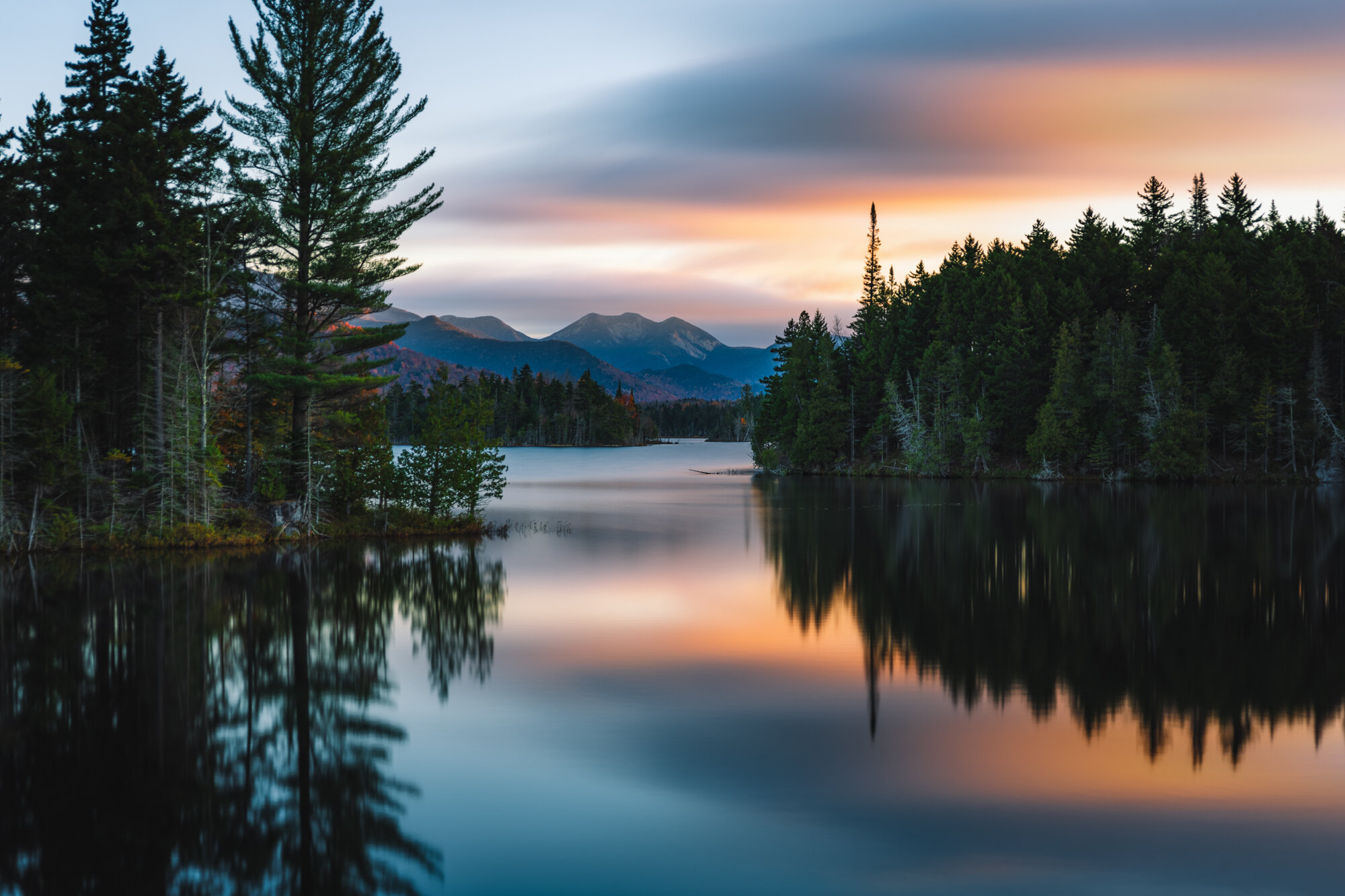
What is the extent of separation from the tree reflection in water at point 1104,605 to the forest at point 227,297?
14.1 metres

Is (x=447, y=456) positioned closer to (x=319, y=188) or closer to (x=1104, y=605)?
(x=319, y=188)

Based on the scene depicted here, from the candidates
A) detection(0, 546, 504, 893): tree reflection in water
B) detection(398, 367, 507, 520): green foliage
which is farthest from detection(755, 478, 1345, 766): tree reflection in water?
detection(398, 367, 507, 520): green foliage

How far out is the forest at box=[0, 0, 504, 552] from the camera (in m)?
28.4

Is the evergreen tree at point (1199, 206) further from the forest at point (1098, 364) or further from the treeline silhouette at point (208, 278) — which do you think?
the treeline silhouette at point (208, 278)

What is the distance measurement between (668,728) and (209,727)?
548 centimetres

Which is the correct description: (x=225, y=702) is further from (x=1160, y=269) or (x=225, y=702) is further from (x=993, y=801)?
(x=1160, y=269)

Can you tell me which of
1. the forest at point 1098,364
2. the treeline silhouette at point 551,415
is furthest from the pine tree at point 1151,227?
the treeline silhouette at point 551,415

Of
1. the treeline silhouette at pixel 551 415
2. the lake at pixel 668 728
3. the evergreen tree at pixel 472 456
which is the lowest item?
the lake at pixel 668 728

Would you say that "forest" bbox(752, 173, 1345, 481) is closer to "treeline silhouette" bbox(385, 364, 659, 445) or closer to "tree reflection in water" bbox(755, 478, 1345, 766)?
"tree reflection in water" bbox(755, 478, 1345, 766)

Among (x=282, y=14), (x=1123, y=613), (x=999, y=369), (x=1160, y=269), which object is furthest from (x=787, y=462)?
(x=1123, y=613)

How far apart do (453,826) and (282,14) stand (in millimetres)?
29516

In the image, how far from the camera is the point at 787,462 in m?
88.8

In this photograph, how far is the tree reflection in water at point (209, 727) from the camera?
26.9ft

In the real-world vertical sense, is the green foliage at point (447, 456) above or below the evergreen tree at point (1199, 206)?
below
